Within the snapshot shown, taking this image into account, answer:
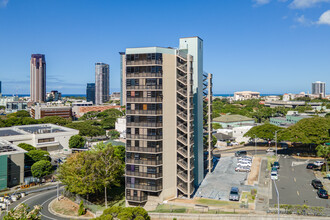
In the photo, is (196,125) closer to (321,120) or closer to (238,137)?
(321,120)

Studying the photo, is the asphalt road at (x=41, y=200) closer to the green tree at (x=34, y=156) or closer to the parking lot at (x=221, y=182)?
the green tree at (x=34, y=156)

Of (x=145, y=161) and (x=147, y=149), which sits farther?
(x=145, y=161)

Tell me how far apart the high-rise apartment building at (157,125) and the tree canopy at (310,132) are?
159 feet

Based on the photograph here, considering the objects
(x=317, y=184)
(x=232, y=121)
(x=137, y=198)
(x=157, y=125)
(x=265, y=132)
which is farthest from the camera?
(x=232, y=121)

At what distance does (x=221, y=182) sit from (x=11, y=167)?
53.5 meters

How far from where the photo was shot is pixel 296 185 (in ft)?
207

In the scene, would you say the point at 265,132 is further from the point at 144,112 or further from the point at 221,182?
the point at 144,112

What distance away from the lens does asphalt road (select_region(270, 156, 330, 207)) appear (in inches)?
2115

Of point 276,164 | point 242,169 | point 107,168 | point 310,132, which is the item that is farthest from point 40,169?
point 310,132

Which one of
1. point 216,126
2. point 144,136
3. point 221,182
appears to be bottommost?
point 221,182

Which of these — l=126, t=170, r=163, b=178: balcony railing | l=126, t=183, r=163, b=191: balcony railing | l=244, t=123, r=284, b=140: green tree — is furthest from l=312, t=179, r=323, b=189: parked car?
l=244, t=123, r=284, b=140: green tree

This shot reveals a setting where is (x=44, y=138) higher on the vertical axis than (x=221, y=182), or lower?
higher

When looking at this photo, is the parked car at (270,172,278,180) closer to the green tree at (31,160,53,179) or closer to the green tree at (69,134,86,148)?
the green tree at (31,160,53,179)

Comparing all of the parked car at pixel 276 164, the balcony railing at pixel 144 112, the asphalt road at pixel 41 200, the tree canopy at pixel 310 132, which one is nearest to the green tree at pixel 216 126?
the tree canopy at pixel 310 132
